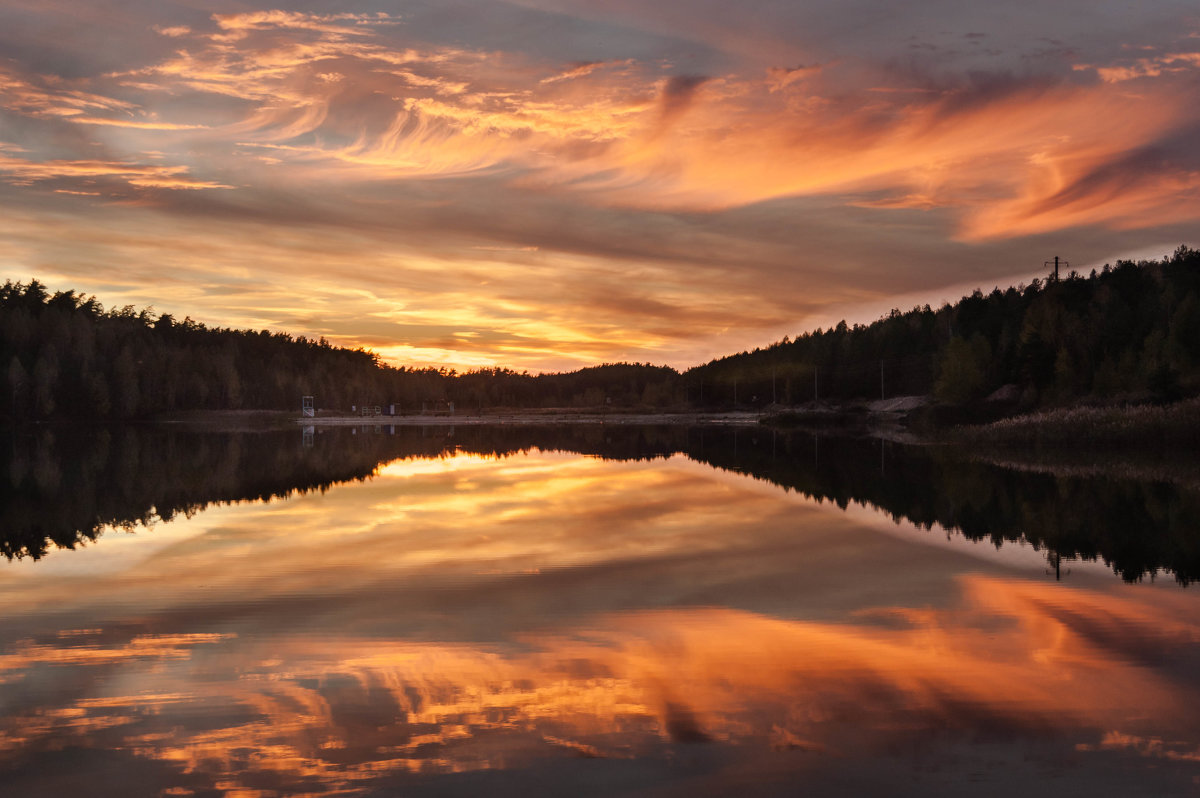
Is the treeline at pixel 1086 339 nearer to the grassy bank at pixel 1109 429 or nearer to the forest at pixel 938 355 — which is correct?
the forest at pixel 938 355

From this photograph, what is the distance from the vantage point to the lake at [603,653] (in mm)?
6723

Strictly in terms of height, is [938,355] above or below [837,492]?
above

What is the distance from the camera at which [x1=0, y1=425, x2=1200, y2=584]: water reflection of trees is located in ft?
59.7

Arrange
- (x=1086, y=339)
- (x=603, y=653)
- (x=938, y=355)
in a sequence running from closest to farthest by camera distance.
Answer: (x=603, y=653) < (x=1086, y=339) < (x=938, y=355)

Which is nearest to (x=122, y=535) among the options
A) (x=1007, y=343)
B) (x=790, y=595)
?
(x=790, y=595)

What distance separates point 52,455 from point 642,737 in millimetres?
53188

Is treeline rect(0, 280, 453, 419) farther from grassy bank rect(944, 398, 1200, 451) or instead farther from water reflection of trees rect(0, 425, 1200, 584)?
grassy bank rect(944, 398, 1200, 451)

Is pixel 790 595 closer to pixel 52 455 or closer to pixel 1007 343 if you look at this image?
pixel 52 455

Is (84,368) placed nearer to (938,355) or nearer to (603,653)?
(938,355)

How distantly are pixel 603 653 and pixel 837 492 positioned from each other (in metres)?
20.2

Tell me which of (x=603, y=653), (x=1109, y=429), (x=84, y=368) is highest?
(x=84, y=368)

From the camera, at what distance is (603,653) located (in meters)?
9.84

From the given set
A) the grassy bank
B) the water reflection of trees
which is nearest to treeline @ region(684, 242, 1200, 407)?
the grassy bank

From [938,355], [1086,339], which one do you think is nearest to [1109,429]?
[1086,339]
